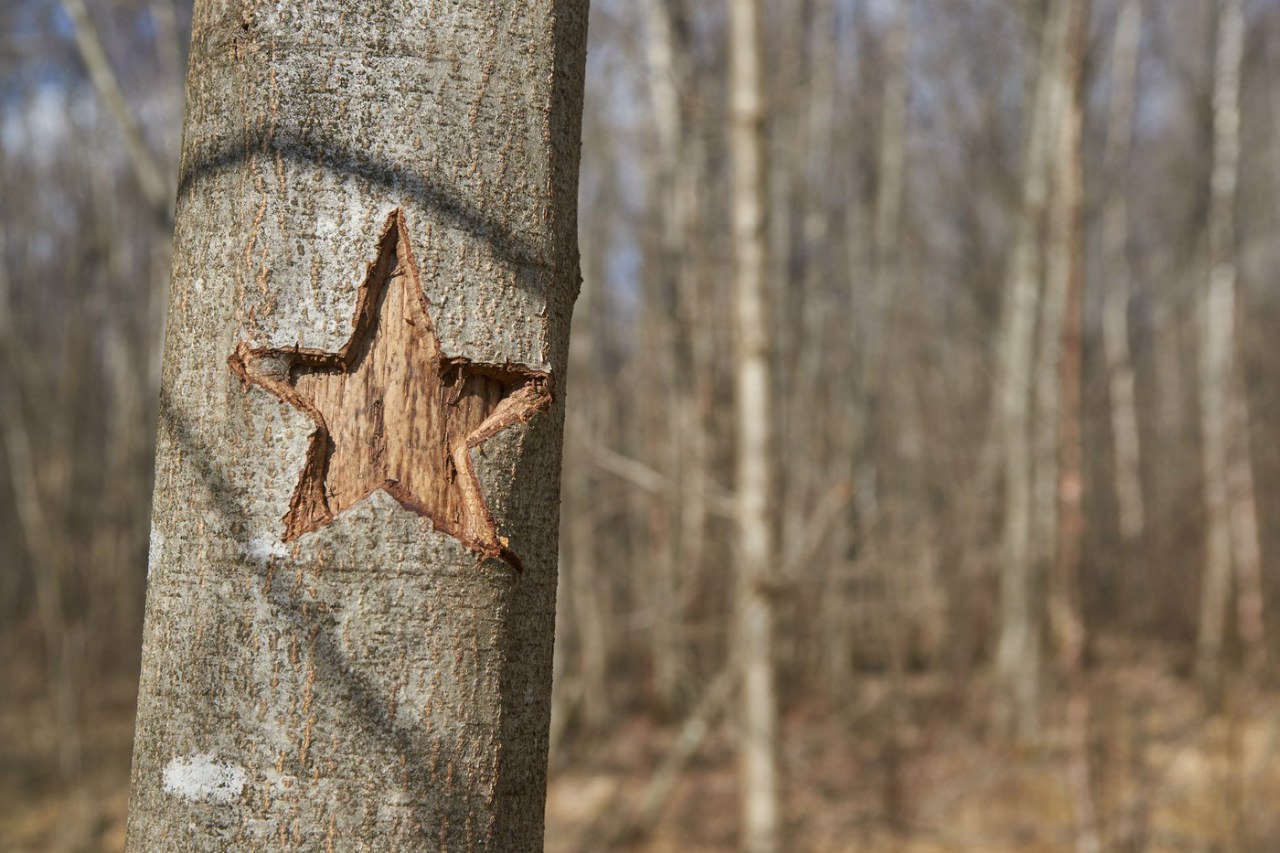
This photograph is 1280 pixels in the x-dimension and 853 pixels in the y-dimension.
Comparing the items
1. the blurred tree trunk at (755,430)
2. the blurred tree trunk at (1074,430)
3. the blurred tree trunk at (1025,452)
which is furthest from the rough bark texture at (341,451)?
the blurred tree trunk at (1025,452)

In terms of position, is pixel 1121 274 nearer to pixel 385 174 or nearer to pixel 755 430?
pixel 755 430

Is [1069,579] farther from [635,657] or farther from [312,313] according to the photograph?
[635,657]

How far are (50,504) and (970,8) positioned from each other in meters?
9.93

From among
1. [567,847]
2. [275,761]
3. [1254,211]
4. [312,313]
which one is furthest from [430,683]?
[1254,211]

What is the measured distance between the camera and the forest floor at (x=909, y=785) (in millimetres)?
4758

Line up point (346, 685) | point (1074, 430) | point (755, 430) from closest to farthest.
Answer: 1. point (346, 685)
2. point (1074, 430)
3. point (755, 430)

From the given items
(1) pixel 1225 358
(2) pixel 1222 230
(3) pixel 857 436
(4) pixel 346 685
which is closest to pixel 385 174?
(4) pixel 346 685

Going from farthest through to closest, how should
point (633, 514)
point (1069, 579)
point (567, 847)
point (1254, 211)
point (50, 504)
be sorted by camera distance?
point (1254, 211) → point (633, 514) → point (50, 504) → point (567, 847) → point (1069, 579)

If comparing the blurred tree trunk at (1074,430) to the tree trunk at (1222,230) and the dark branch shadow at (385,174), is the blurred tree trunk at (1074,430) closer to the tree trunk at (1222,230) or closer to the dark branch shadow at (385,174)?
the dark branch shadow at (385,174)

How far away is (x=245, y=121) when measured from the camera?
31.1 inches

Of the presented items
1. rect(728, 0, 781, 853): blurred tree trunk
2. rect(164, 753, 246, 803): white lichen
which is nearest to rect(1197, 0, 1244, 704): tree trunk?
rect(728, 0, 781, 853): blurred tree trunk

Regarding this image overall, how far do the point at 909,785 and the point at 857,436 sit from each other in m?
5.01

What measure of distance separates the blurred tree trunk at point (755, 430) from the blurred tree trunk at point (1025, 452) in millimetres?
4623

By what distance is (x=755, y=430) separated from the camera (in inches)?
141
